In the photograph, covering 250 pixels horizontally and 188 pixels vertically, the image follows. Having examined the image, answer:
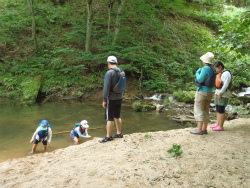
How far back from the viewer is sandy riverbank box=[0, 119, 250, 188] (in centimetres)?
326

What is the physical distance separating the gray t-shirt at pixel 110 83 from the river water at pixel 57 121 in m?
2.94

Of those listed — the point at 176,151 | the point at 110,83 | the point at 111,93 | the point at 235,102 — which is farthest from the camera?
the point at 235,102

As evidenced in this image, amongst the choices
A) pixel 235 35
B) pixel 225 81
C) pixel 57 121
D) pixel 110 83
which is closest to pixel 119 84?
pixel 110 83

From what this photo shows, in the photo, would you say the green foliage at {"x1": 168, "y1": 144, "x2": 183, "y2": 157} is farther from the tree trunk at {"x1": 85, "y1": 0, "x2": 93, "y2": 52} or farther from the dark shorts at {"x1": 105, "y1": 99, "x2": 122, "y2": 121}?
the tree trunk at {"x1": 85, "y1": 0, "x2": 93, "y2": 52}

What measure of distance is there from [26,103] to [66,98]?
2.59 meters

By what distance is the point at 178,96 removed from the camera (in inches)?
541

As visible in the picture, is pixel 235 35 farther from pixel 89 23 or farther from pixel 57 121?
pixel 89 23

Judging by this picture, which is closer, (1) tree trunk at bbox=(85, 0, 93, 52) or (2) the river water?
(2) the river water

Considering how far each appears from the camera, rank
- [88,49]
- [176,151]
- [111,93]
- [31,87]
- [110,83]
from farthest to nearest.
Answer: [88,49] < [31,87] < [111,93] < [110,83] < [176,151]

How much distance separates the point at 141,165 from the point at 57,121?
6.68m

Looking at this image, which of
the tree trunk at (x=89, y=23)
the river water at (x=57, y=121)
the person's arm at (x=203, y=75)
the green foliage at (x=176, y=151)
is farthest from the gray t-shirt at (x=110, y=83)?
the tree trunk at (x=89, y=23)

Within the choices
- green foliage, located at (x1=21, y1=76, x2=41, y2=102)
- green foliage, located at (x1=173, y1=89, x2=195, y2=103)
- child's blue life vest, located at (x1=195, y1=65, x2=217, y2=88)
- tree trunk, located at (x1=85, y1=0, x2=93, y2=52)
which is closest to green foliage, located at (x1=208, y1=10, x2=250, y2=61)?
child's blue life vest, located at (x1=195, y1=65, x2=217, y2=88)

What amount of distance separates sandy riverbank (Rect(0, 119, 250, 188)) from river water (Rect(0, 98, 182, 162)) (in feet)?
6.46

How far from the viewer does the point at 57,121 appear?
951 cm
